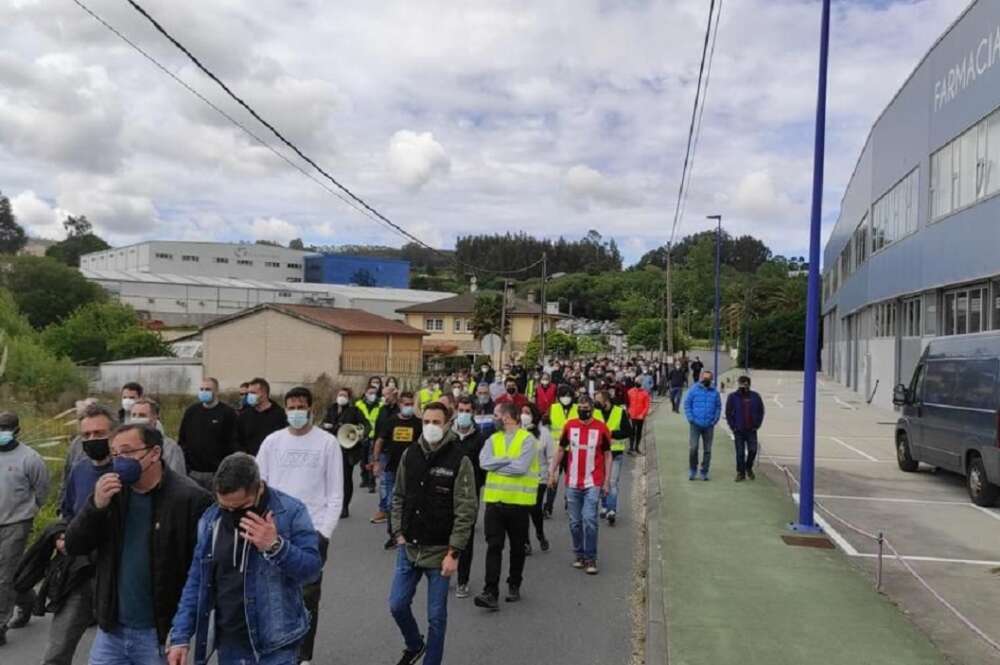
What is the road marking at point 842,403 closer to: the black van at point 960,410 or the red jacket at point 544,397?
the black van at point 960,410

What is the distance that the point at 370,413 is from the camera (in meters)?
13.3

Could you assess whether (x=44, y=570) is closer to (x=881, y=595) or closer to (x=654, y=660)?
(x=654, y=660)

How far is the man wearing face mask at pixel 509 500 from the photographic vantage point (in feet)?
25.2

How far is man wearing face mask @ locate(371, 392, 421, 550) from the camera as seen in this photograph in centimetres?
1073

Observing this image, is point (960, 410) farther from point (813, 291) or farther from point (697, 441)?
point (813, 291)

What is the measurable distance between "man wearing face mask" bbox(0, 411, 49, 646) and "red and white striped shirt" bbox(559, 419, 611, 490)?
4915 millimetres

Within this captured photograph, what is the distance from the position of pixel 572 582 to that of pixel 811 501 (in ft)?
12.2

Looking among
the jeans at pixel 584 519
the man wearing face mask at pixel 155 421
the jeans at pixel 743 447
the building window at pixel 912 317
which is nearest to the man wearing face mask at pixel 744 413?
the jeans at pixel 743 447

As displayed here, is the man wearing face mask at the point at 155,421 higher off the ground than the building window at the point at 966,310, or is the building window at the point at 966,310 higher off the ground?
the building window at the point at 966,310

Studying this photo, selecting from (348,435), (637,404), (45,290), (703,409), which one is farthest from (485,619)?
(45,290)

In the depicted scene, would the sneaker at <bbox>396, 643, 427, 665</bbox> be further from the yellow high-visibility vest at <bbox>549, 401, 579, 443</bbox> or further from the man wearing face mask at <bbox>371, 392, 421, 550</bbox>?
the yellow high-visibility vest at <bbox>549, 401, 579, 443</bbox>

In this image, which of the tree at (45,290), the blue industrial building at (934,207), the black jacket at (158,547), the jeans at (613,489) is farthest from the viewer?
the tree at (45,290)

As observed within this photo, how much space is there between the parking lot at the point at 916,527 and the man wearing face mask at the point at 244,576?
531 centimetres

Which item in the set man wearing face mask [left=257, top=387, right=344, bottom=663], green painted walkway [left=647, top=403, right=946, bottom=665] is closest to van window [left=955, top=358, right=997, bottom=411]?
green painted walkway [left=647, top=403, right=946, bottom=665]
